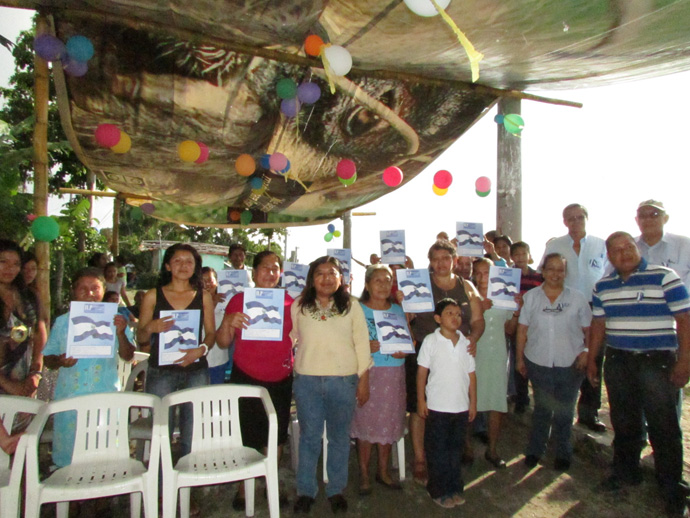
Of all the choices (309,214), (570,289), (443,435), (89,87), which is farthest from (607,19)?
(309,214)

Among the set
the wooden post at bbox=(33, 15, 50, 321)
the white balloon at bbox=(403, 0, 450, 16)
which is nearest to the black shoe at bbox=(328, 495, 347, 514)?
the wooden post at bbox=(33, 15, 50, 321)

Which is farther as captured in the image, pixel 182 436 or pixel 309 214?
pixel 309 214

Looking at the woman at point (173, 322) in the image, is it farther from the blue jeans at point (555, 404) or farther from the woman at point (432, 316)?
the blue jeans at point (555, 404)

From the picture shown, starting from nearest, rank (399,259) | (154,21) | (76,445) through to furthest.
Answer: (76,445)
(154,21)
(399,259)

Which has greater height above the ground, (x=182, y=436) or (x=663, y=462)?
(x=182, y=436)

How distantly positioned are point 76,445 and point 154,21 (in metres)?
2.77

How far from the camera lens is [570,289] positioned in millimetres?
3646

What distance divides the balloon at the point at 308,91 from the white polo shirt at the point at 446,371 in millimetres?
2243

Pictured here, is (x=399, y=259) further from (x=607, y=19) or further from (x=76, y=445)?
(x=76, y=445)

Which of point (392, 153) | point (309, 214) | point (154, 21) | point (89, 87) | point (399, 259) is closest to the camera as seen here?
point (154, 21)

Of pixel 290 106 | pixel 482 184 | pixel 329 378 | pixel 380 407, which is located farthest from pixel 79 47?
pixel 482 184

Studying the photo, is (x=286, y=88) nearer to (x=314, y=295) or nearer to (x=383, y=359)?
(x=314, y=295)

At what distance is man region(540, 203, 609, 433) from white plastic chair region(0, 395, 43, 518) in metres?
4.23

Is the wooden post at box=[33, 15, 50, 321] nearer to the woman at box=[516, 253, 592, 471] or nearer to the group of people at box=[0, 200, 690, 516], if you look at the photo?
the group of people at box=[0, 200, 690, 516]
